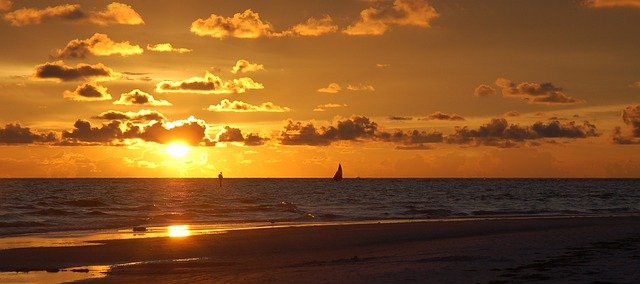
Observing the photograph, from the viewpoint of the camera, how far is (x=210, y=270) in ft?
75.9

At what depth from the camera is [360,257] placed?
26.2 m

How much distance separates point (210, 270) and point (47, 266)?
19.6ft

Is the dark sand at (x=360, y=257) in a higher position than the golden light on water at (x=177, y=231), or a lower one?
lower

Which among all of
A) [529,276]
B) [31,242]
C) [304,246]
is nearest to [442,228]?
[304,246]

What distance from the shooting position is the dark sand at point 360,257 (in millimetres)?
20422

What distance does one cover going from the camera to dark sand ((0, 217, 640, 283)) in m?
20.4

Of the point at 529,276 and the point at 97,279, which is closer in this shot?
the point at 529,276

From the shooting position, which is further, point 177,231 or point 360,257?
point 177,231

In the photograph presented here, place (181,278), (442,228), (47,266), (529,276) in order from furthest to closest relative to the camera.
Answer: (442,228), (47,266), (181,278), (529,276)

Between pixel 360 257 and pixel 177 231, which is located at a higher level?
pixel 177 231

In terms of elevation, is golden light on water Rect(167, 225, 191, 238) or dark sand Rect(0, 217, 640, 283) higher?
golden light on water Rect(167, 225, 191, 238)

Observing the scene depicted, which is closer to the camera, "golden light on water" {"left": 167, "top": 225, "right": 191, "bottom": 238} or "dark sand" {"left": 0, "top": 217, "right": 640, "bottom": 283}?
"dark sand" {"left": 0, "top": 217, "right": 640, "bottom": 283}

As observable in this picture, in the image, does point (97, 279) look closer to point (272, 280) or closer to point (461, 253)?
point (272, 280)

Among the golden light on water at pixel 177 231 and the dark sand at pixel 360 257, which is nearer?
the dark sand at pixel 360 257
